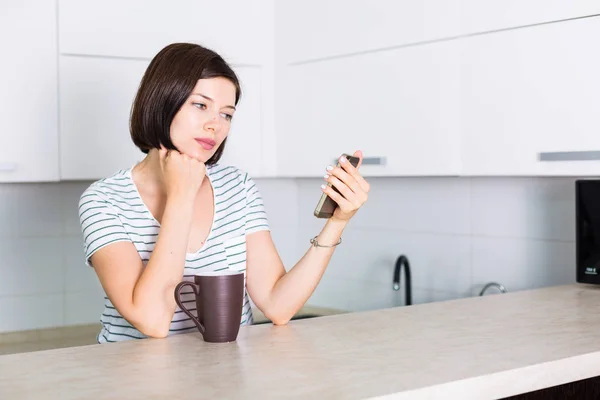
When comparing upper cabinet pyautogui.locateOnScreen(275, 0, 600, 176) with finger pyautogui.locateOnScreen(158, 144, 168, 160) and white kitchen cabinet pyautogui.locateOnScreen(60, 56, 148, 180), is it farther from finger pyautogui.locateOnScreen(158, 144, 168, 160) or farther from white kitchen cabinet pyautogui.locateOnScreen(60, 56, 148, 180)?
finger pyautogui.locateOnScreen(158, 144, 168, 160)

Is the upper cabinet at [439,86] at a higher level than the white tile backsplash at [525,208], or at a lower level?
higher

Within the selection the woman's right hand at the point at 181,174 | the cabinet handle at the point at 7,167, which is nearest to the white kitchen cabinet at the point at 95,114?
the cabinet handle at the point at 7,167

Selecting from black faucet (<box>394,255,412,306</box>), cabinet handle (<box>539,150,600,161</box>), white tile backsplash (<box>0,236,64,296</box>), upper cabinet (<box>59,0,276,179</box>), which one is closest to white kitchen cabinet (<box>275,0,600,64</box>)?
upper cabinet (<box>59,0,276,179</box>)

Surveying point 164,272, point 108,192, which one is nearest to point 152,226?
point 108,192

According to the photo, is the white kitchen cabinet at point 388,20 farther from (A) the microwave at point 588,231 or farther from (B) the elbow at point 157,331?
(B) the elbow at point 157,331

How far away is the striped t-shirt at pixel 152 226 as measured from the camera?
1.62 metres

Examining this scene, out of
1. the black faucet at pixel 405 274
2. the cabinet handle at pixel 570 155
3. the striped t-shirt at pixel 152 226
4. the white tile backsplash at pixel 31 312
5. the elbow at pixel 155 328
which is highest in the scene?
the cabinet handle at pixel 570 155

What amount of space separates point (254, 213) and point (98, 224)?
37 cm

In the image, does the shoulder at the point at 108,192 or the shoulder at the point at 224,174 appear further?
the shoulder at the point at 224,174

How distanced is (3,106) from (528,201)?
5.02 ft

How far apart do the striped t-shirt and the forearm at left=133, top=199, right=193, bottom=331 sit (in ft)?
0.18

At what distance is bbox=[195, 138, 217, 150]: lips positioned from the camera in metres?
1.71

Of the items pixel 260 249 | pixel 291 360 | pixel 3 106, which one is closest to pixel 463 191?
pixel 260 249

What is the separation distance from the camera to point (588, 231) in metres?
2.09
